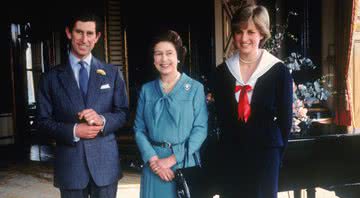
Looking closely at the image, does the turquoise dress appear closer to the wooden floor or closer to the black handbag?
the black handbag

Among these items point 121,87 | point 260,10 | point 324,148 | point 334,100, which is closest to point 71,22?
point 121,87

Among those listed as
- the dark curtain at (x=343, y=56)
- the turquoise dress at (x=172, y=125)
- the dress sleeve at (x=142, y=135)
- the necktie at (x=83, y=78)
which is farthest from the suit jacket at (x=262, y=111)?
the dark curtain at (x=343, y=56)

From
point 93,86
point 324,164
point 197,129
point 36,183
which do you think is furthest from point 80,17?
point 36,183

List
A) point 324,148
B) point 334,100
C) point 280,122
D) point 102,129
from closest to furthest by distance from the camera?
point 102,129 → point 280,122 → point 324,148 → point 334,100

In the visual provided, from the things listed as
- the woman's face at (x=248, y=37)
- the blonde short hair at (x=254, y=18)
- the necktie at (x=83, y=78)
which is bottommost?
the necktie at (x=83, y=78)

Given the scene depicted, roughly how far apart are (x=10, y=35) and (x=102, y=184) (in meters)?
5.87

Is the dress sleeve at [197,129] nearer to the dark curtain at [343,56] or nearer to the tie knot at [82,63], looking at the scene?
the tie knot at [82,63]

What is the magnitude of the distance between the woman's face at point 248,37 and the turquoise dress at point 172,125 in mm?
302

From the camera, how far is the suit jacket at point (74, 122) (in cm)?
182

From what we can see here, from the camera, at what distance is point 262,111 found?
6.28ft

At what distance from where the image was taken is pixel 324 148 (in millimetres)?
2457

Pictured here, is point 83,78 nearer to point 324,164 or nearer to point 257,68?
point 257,68

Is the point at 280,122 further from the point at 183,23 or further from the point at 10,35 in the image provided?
the point at 10,35

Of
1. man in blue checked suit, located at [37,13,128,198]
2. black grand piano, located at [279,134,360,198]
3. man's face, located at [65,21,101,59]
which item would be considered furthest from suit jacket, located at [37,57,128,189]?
black grand piano, located at [279,134,360,198]
